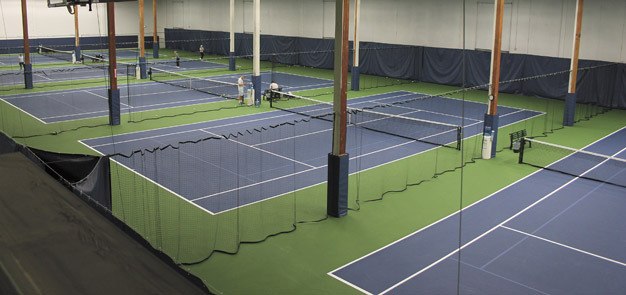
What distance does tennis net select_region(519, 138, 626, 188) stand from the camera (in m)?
18.9

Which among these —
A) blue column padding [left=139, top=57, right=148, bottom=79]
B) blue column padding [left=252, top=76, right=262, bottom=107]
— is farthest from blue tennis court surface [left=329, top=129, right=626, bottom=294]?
blue column padding [left=139, top=57, right=148, bottom=79]

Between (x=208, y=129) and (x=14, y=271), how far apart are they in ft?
58.1

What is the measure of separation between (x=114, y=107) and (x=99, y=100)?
7242 millimetres

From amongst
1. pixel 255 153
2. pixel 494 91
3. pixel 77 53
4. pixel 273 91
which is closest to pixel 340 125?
pixel 255 153

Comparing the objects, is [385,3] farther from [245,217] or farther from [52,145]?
[245,217]

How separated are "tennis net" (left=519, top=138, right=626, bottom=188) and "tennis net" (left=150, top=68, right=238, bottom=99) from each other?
58.1 ft

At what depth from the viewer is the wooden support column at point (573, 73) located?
25500 millimetres

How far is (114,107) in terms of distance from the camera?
2548 cm

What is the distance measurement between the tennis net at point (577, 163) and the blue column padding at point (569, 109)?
16.6ft

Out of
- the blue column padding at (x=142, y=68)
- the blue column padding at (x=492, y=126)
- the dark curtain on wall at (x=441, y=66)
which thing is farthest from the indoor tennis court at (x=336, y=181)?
the blue column padding at (x=142, y=68)

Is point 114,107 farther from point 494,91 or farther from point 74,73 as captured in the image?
point 74,73

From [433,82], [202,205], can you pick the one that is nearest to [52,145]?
[202,205]

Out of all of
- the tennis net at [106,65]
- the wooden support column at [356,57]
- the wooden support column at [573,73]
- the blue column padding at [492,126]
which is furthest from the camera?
the tennis net at [106,65]

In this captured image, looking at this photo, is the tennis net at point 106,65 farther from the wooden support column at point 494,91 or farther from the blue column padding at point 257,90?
the wooden support column at point 494,91
